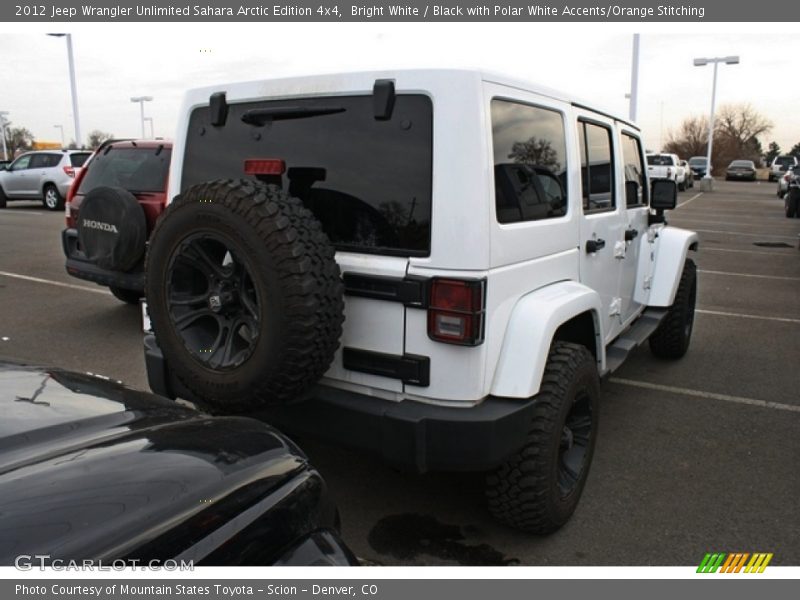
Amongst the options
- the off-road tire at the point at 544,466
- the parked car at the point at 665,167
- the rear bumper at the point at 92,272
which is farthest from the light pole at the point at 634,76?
the off-road tire at the point at 544,466

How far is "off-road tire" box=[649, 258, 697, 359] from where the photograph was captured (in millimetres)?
5555

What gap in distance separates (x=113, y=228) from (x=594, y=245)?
4262mm

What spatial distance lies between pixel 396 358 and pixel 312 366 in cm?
37

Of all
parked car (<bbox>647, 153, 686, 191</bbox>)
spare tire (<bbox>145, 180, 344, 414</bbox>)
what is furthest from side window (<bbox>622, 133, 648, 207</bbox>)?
parked car (<bbox>647, 153, 686, 191</bbox>)

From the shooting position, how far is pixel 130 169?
677 cm

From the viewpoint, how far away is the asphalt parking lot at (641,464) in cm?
303

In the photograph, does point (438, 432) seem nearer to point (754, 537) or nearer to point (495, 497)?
point (495, 497)

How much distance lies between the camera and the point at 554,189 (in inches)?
129

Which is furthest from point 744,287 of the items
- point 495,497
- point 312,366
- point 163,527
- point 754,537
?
point 163,527

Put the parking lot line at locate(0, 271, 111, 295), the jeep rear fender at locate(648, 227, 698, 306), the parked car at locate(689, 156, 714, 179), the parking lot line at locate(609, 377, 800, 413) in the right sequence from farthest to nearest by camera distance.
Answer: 1. the parked car at locate(689, 156, 714, 179)
2. the parking lot line at locate(0, 271, 111, 295)
3. the jeep rear fender at locate(648, 227, 698, 306)
4. the parking lot line at locate(609, 377, 800, 413)

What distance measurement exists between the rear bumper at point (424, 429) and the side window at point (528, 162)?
0.83 m

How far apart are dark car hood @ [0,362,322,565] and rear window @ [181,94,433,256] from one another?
1.05m

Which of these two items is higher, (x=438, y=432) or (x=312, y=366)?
(x=312, y=366)

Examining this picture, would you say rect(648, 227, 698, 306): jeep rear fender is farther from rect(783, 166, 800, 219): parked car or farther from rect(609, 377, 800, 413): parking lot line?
rect(783, 166, 800, 219): parked car
